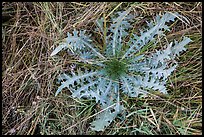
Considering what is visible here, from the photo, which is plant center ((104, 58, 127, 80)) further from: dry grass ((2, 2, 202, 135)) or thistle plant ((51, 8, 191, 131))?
dry grass ((2, 2, 202, 135))

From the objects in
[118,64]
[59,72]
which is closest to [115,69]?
[118,64]

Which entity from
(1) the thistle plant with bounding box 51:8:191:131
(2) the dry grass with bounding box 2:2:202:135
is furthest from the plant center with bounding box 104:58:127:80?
(2) the dry grass with bounding box 2:2:202:135

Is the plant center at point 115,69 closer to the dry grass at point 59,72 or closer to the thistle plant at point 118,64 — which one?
the thistle plant at point 118,64

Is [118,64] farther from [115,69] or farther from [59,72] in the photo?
[59,72]

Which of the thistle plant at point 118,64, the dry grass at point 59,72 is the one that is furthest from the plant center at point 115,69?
the dry grass at point 59,72

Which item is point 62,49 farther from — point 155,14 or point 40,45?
point 155,14
